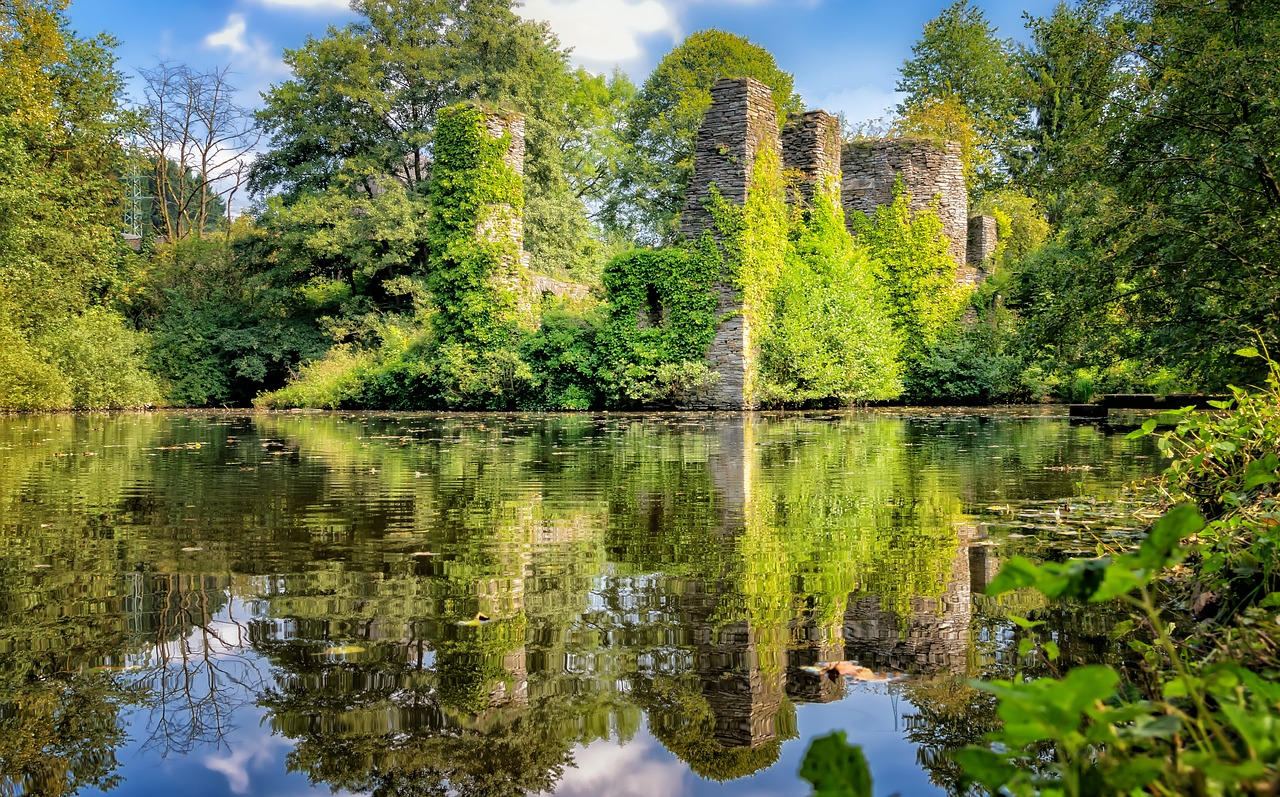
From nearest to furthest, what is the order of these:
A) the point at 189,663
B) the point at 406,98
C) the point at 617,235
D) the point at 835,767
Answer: the point at 835,767
the point at 189,663
the point at 406,98
the point at 617,235

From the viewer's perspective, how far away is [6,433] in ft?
48.2

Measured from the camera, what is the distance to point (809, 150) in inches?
917

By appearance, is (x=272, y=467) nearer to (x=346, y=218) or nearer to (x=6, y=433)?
(x=6, y=433)

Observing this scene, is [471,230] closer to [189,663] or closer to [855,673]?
[189,663]

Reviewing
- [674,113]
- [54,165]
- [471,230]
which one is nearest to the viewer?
[471,230]

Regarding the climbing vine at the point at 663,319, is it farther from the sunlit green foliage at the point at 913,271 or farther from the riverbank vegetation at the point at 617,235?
the sunlit green foliage at the point at 913,271

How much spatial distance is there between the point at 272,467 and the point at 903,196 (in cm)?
2099

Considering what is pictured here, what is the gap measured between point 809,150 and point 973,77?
72.4 feet

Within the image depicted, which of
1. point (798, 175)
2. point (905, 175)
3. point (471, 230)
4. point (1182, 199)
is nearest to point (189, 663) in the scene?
point (1182, 199)

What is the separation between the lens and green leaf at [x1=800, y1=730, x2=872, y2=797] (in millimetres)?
1113

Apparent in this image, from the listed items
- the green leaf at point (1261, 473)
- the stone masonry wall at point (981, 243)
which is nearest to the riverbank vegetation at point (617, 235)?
the stone masonry wall at point (981, 243)

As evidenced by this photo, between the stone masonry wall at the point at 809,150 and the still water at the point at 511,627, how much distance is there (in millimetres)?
16491

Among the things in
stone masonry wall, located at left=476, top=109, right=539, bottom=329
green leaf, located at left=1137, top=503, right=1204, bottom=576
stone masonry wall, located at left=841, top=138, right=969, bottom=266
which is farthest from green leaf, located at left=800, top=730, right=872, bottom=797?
stone masonry wall, located at left=841, top=138, right=969, bottom=266

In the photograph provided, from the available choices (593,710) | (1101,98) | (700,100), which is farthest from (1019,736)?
(700,100)
